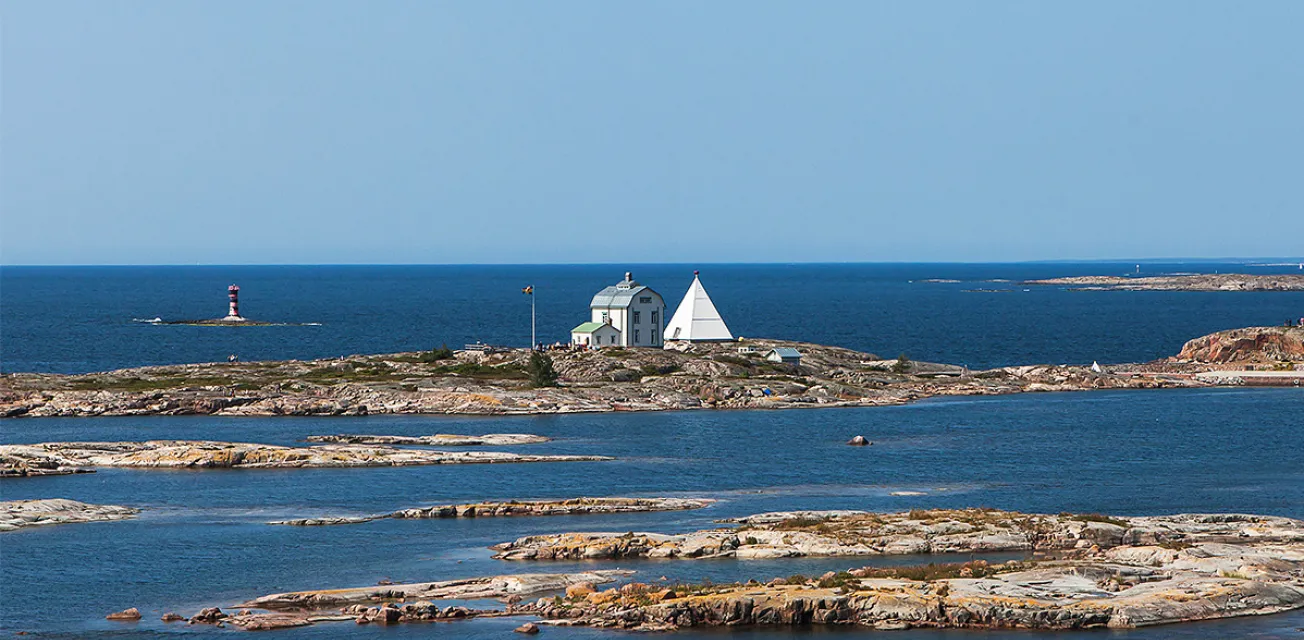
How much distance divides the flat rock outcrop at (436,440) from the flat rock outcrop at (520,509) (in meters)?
21.2

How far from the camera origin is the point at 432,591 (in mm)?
46938

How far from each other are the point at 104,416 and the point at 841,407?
46.3 meters

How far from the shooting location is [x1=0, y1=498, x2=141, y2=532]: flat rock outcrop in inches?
2354

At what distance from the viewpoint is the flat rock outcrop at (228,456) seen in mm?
76562

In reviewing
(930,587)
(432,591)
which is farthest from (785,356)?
(432,591)

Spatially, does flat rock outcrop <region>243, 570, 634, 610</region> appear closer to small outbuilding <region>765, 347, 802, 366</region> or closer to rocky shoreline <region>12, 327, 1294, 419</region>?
rocky shoreline <region>12, 327, 1294, 419</region>

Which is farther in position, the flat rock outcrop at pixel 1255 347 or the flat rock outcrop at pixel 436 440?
the flat rock outcrop at pixel 1255 347

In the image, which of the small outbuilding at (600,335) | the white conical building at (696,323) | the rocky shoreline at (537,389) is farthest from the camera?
the white conical building at (696,323)

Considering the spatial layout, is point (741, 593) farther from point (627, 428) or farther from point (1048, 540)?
point (627, 428)

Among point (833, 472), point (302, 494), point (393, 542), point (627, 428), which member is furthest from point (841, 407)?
point (393, 542)

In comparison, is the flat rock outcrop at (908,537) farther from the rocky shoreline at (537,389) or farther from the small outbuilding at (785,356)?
the small outbuilding at (785,356)

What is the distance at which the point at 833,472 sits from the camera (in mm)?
75375

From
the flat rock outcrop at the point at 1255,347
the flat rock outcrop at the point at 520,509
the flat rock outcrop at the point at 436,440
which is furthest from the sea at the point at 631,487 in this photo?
the flat rock outcrop at the point at 1255,347

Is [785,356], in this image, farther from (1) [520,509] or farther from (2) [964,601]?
(2) [964,601]
